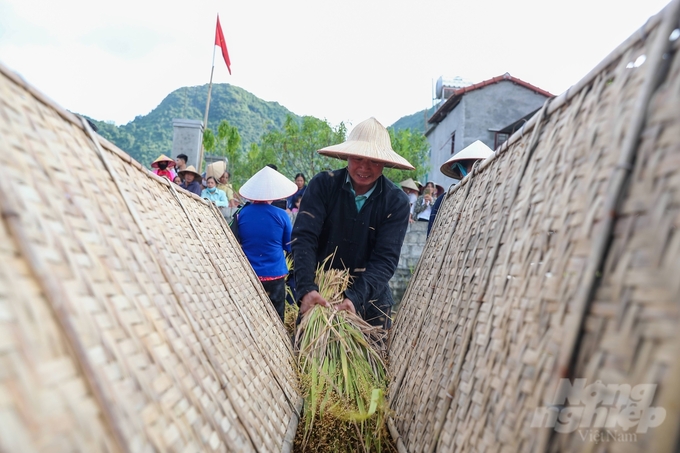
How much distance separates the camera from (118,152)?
3.85 feet

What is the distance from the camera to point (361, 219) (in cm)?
264

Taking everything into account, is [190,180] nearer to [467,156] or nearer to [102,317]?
[467,156]

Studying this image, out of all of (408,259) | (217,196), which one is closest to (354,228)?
(408,259)

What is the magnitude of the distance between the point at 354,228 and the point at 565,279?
1.95 m

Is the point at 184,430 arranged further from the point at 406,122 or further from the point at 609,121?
the point at 406,122

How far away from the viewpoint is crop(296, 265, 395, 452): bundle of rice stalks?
1556 millimetres

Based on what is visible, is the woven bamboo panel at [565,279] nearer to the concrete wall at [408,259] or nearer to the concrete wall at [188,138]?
the concrete wall at [408,259]

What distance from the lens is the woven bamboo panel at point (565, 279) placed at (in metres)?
0.56

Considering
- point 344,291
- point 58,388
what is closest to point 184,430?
point 58,388

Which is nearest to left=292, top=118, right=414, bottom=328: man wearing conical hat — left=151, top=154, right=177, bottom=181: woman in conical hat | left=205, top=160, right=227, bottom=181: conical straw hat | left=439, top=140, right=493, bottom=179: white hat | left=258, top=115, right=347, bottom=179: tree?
left=439, top=140, right=493, bottom=179: white hat

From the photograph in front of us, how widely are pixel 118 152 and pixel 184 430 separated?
76cm

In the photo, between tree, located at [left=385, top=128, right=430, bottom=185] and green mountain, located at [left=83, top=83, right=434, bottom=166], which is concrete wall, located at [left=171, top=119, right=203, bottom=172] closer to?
tree, located at [left=385, top=128, right=430, bottom=185]

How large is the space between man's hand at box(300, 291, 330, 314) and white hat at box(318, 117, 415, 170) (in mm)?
809

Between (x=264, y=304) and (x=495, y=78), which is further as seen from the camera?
(x=495, y=78)
